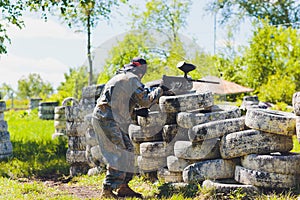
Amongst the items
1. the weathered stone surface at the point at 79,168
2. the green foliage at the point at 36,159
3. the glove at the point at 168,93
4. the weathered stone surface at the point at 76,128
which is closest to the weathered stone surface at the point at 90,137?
the weathered stone surface at the point at 76,128

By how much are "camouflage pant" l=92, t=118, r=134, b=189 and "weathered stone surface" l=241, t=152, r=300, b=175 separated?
1648 mm

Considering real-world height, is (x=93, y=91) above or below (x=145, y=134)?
above

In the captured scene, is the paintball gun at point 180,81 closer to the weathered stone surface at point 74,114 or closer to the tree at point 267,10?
the weathered stone surface at point 74,114

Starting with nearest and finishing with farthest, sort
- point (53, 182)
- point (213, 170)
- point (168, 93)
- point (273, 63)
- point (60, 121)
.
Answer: point (213, 170)
point (168, 93)
point (53, 182)
point (60, 121)
point (273, 63)

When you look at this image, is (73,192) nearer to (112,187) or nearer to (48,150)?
(112,187)

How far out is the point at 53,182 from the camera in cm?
706

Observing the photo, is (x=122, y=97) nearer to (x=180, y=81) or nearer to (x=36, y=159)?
(x=180, y=81)

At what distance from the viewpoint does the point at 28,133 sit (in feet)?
41.6

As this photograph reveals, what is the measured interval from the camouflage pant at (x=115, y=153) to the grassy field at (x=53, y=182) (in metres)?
0.39

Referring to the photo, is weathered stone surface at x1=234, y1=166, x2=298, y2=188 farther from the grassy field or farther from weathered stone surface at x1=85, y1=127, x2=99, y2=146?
weathered stone surface at x1=85, y1=127, x2=99, y2=146

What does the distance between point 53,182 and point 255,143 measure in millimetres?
3544

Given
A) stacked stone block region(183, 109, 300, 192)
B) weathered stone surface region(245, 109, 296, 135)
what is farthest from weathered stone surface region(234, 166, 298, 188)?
weathered stone surface region(245, 109, 296, 135)

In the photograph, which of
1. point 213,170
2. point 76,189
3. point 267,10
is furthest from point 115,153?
Result: point 267,10

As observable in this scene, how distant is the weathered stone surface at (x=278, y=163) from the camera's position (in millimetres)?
4887
